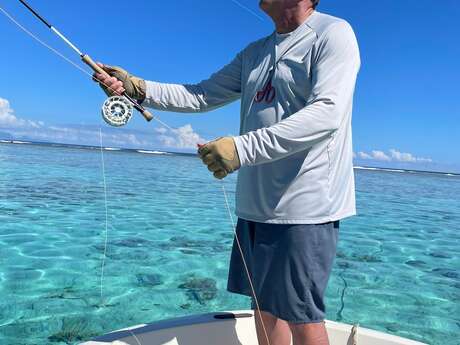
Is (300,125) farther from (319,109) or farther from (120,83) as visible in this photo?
(120,83)

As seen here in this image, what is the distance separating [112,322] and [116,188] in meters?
9.39

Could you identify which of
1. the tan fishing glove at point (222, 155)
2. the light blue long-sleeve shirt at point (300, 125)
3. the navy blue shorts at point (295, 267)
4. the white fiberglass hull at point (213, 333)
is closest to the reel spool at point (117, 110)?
the light blue long-sleeve shirt at point (300, 125)

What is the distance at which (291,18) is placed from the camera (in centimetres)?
186

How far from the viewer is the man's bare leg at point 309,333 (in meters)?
1.83

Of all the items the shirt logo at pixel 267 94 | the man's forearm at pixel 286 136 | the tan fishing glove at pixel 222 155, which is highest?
the shirt logo at pixel 267 94

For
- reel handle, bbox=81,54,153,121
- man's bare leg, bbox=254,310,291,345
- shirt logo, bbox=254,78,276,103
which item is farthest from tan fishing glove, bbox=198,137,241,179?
man's bare leg, bbox=254,310,291,345

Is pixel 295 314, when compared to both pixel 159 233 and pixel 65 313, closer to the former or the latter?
pixel 65 313

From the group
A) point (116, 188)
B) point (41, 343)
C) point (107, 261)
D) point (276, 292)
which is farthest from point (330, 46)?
point (116, 188)

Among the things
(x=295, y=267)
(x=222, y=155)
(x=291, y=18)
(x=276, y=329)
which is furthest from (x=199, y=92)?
(x=276, y=329)

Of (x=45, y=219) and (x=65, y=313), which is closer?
(x=65, y=313)

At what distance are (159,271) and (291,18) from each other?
12.3 ft

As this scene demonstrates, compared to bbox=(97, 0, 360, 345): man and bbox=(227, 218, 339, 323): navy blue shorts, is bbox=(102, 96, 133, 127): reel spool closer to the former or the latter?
bbox=(97, 0, 360, 345): man

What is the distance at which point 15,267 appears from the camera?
486 cm

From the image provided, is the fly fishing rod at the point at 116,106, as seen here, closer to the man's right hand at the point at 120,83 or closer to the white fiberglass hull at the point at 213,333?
the man's right hand at the point at 120,83
